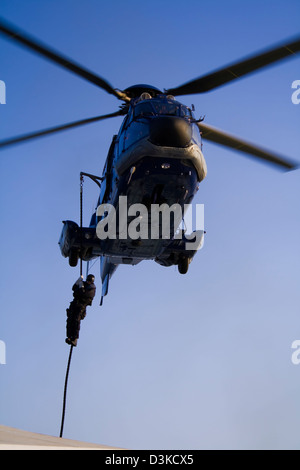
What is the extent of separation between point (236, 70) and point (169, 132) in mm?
2335

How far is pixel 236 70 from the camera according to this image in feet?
38.6

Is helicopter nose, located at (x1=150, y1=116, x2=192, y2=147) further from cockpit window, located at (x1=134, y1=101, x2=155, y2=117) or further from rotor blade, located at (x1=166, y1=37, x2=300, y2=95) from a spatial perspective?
rotor blade, located at (x1=166, y1=37, x2=300, y2=95)

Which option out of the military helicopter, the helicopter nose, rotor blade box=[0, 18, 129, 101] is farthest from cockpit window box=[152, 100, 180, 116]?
rotor blade box=[0, 18, 129, 101]

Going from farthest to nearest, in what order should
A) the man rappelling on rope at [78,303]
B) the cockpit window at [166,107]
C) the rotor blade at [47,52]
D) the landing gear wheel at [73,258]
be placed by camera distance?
the landing gear wheel at [73,258] < the man rappelling on rope at [78,303] < the cockpit window at [166,107] < the rotor blade at [47,52]

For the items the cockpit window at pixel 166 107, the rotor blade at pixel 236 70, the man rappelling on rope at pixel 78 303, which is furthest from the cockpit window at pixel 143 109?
the man rappelling on rope at pixel 78 303

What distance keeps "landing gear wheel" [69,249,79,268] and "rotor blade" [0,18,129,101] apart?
509 centimetres

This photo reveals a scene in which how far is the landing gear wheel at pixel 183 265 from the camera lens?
52.1ft

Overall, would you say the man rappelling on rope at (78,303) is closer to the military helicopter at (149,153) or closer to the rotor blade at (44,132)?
the military helicopter at (149,153)

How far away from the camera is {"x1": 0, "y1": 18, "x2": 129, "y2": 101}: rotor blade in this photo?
10891mm

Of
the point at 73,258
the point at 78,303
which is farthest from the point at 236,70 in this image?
the point at 78,303
